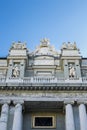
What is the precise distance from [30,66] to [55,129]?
7.96m

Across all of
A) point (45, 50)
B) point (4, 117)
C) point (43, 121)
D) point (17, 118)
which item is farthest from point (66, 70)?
point (4, 117)

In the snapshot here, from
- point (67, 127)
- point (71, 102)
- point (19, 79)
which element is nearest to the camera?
point (67, 127)

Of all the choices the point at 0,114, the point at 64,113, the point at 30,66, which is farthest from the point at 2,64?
the point at 64,113

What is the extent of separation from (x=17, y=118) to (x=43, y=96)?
10.9 feet

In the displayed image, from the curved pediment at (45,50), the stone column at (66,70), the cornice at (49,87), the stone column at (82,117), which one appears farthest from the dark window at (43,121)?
the curved pediment at (45,50)

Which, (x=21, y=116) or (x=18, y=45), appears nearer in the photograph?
(x=21, y=116)

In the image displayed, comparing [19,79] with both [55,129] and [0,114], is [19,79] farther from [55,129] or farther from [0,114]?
[55,129]

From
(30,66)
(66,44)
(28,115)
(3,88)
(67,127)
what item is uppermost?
(66,44)

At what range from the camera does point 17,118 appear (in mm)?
24141

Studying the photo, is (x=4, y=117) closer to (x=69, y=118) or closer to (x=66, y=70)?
(x=69, y=118)

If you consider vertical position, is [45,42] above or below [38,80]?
above

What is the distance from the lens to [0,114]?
25.4m

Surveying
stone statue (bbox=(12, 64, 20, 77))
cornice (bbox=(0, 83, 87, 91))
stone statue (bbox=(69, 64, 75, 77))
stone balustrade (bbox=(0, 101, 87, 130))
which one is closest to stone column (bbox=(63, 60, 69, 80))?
stone statue (bbox=(69, 64, 75, 77))

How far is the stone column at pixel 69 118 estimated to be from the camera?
930 inches
